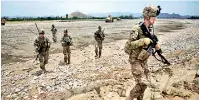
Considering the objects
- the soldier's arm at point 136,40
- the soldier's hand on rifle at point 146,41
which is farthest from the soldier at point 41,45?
the soldier's hand on rifle at point 146,41

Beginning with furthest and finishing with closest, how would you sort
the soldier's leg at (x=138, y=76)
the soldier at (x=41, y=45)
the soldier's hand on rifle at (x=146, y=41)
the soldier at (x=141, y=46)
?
the soldier at (x=41, y=45)
the soldier's leg at (x=138, y=76)
the soldier at (x=141, y=46)
the soldier's hand on rifle at (x=146, y=41)

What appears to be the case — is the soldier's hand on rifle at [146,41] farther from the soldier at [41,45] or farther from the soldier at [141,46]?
the soldier at [41,45]

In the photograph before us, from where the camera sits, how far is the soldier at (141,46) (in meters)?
5.63

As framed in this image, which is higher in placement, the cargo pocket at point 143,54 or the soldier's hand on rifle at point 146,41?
the soldier's hand on rifle at point 146,41

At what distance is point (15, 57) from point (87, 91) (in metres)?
10.6

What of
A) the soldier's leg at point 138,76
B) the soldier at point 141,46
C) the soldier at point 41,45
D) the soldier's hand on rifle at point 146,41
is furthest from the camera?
the soldier at point 41,45

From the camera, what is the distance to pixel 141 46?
5801 millimetres

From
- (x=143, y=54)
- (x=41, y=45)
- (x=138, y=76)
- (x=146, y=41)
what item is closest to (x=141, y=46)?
(x=143, y=54)

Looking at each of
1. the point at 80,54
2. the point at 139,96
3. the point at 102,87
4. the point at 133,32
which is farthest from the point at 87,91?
the point at 80,54

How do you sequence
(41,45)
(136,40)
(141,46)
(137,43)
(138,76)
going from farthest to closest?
(41,45)
(138,76)
(141,46)
(136,40)
(137,43)

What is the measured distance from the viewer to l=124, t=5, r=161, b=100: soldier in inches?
222

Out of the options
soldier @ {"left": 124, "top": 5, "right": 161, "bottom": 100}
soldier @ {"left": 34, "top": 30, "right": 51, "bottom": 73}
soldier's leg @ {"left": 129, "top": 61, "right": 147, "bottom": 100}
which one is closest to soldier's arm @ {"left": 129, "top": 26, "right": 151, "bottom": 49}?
soldier @ {"left": 124, "top": 5, "right": 161, "bottom": 100}

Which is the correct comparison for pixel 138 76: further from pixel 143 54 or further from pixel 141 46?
pixel 141 46

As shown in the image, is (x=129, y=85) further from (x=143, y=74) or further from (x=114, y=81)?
(x=143, y=74)
